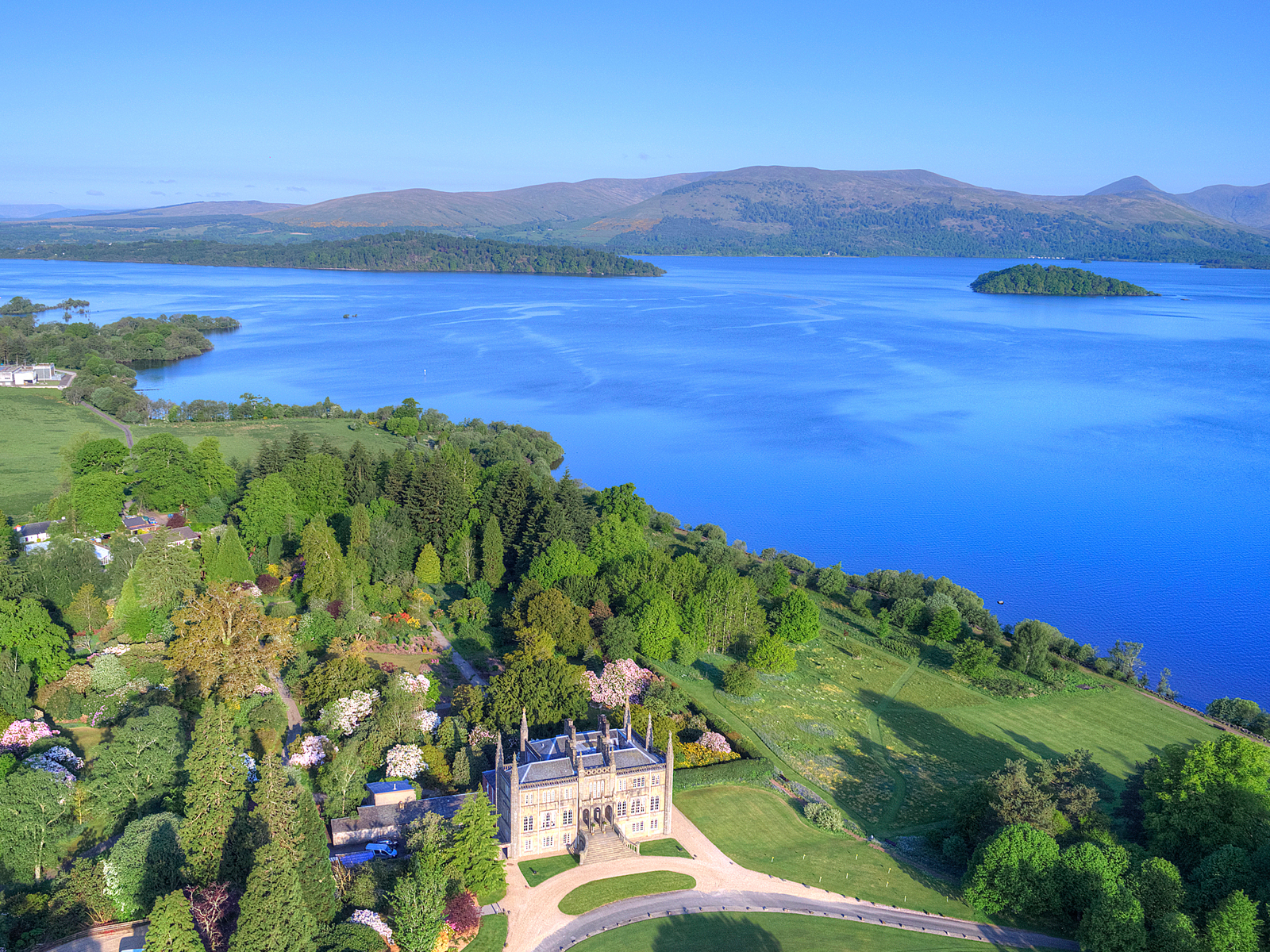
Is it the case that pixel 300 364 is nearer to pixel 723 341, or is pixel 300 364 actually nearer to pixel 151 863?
pixel 723 341

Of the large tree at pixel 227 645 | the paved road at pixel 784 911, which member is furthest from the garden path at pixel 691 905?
the large tree at pixel 227 645

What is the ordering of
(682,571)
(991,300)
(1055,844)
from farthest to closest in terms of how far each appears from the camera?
(991,300) → (682,571) → (1055,844)

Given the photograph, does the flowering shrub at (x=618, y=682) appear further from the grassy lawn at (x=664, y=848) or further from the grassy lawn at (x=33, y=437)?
the grassy lawn at (x=33, y=437)

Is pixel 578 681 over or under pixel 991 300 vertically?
under

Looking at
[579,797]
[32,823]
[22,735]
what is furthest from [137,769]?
[579,797]

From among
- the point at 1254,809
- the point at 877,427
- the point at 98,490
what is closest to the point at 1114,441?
the point at 877,427

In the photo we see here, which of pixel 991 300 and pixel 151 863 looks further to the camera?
pixel 991 300

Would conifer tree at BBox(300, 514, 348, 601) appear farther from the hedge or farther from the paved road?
the paved road
